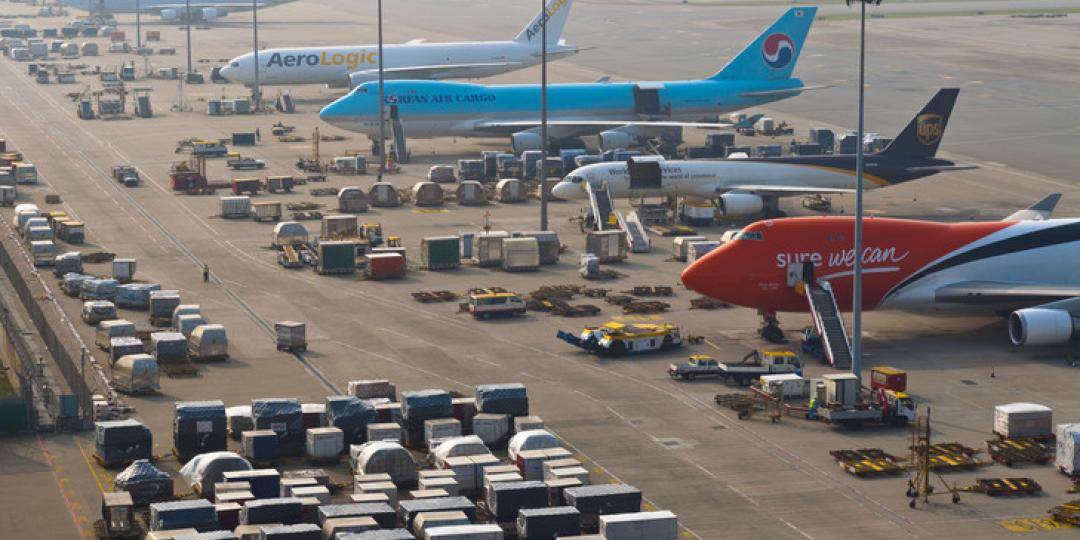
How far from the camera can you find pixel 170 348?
72.6 metres

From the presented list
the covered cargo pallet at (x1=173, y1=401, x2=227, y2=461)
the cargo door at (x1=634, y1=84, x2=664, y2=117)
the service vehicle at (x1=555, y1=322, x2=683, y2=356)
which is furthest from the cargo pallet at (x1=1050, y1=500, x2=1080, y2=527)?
the cargo door at (x1=634, y1=84, x2=664, y2=117)

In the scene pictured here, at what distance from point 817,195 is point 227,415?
200 feet

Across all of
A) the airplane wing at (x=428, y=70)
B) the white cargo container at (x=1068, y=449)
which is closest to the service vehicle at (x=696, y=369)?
the white cargo container at (x=1068, y=449)

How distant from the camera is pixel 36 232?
99688 millimetres

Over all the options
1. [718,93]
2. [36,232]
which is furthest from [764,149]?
[36,232]

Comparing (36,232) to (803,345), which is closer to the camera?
(803,345)

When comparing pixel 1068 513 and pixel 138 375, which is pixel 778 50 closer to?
pixel 138 375

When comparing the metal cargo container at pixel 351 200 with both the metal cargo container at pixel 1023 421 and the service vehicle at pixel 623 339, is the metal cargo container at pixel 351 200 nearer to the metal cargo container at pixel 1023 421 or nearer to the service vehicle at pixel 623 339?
the service vehicle at pixel 623 339

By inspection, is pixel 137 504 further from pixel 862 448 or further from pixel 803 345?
pixel 803 345

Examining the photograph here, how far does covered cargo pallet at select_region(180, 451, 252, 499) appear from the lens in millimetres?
55469

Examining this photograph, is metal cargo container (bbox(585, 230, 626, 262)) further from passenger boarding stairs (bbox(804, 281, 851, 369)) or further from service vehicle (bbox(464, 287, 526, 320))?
passenger boarding stairs (bbox(804, 281, 851, 369))

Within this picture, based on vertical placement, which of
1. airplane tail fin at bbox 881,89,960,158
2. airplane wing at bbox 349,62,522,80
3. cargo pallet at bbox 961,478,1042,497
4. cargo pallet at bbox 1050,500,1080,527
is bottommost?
cargo pallet at bbox 1050,500,1080,527

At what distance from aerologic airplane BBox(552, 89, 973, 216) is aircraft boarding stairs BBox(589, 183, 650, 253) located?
101cm

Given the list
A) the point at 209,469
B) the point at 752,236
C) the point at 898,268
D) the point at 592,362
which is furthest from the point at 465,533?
the point at 898,268
